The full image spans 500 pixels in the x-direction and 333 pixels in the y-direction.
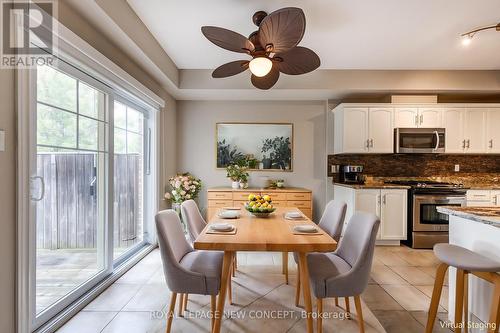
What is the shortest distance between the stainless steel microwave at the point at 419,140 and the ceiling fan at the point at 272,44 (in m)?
2.55

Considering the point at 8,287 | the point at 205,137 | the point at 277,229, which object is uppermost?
the point at 205,137

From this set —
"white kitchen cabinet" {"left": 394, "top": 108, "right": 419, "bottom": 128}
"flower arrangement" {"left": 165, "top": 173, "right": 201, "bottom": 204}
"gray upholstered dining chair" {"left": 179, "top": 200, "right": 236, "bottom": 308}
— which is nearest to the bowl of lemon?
"gray upholstered dining chair" {"left": 179, "top": 200, "right": 236, "bottom": 308}

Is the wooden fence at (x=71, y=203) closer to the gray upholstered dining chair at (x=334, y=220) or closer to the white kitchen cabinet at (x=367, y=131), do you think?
the gray upholstered dining chair at (x=334, y=220)

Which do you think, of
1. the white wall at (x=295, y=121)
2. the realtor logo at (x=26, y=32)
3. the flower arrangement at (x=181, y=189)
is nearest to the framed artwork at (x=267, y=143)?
the white wall at (x=295, y=121)

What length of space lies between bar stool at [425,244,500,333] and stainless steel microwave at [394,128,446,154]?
273 cm

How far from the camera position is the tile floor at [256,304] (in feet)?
6.34

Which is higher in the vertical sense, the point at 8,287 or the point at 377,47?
the point at 377,47

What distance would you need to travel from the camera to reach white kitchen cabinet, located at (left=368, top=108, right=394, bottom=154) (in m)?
4.04

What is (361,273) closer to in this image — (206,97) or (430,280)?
(430,280)

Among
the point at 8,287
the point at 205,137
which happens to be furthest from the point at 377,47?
the point at 8,287

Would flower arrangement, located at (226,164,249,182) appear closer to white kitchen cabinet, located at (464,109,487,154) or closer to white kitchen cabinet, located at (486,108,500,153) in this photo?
white kitchen cabinet, located at (464,109,487,154)

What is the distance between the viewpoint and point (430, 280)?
2754 mm

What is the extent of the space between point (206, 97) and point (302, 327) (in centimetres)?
373

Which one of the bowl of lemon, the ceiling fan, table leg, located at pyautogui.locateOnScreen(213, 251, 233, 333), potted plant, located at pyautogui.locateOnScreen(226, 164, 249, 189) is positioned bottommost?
table leg, located at pyautogui.locateOnScreen(213, 251, 233, 333)
